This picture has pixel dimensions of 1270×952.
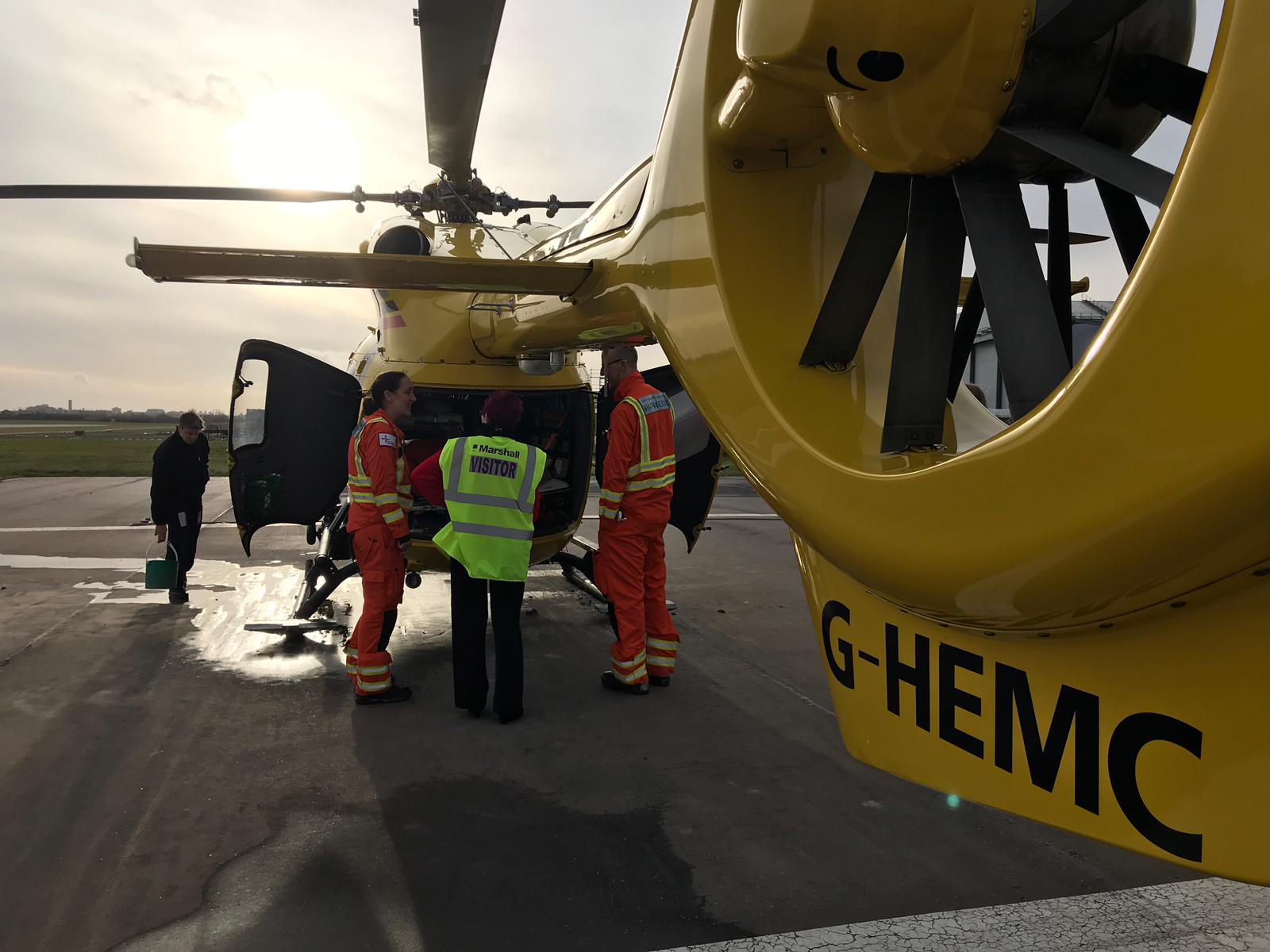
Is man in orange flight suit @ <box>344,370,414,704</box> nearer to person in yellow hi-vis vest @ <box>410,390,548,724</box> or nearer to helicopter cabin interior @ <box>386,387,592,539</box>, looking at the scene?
person in yellow hi-vis vest @ <box>410,390,548,724</box>

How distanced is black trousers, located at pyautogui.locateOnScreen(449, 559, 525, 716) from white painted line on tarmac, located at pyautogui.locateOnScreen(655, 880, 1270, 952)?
1.99 meters

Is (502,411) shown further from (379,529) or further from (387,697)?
(387,697)

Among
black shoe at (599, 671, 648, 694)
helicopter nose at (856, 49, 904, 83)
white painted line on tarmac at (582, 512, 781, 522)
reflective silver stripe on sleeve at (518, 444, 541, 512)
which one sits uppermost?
helicopter nose at (856, 49, 904, 83)

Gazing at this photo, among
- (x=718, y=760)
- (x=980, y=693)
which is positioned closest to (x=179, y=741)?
(x=718, y=760)

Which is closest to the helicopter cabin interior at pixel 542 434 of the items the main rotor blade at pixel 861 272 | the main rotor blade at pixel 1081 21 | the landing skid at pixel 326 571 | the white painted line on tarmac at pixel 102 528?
the landing skid at pixel 326 571

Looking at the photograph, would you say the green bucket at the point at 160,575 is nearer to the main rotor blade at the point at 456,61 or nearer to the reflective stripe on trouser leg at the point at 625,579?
the reflective stripe on trouser leg at the point at 625,579

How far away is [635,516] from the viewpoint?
15.5 ft

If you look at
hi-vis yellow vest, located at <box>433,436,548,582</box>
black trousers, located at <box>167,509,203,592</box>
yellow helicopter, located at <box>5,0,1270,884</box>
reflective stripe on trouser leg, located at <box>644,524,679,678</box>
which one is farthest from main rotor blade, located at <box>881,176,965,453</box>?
black trousers, located at <box>167,509,203,592</box>

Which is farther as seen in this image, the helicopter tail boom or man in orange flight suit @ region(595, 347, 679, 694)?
man in orange flight suit @ region(595, 347, 679, 694)

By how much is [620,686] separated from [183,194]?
3778 mm

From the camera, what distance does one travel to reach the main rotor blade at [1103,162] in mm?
1098

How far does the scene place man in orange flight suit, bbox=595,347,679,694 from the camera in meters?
4.65

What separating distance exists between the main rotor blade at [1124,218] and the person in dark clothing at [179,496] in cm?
679

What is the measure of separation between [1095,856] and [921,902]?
74 centimetres
